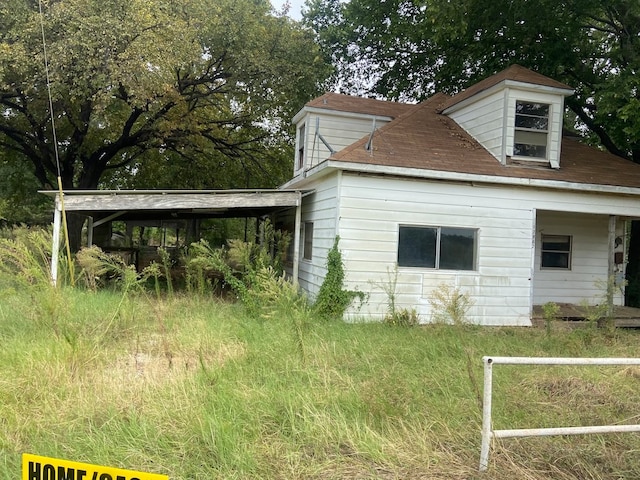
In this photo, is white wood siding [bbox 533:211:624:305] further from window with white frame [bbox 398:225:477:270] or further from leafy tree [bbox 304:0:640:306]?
window with white frame [bbox 398:225:477:270]

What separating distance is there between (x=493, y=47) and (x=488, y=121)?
564 centimetres

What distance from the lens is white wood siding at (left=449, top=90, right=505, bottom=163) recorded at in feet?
33.0

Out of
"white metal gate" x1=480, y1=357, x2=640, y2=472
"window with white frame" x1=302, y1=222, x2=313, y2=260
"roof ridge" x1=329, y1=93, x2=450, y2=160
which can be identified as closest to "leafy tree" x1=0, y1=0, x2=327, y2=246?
"roof ridge" x1=329, y1=93, x2=450, y2=160

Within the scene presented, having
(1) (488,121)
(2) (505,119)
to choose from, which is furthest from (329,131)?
(2) (505,119)

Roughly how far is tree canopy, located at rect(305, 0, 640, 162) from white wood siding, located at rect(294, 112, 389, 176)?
9.98ft

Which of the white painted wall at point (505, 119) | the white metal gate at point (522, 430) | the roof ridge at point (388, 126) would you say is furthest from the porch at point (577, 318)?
the white metal gate at point (522, 430)

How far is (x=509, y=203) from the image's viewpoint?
956 cm

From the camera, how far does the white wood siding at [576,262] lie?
453 inches

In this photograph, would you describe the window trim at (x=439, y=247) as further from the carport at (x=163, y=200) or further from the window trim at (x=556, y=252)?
the window trim at (x=556, y=252)

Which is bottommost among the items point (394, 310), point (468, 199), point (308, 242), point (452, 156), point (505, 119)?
point (394, 310)

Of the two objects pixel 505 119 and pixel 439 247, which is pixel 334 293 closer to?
pixel 439 247

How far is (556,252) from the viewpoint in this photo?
11695 mm

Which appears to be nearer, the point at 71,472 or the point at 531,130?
the point at 71,472

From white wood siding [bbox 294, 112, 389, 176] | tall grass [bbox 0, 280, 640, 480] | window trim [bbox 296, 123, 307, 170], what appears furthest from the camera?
window trim [bbox 296, 123, 307, 170]
